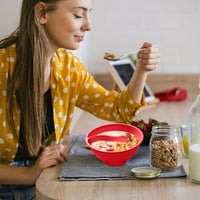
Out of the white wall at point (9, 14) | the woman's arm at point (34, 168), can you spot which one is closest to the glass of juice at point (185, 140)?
the woman's arm at point (34, 168)

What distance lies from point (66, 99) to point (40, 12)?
0.33 m

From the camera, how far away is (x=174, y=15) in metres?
2.91

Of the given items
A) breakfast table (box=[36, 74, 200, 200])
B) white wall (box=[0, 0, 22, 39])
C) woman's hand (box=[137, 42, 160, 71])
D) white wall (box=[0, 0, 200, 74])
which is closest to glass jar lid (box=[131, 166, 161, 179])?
breakfast table (box=[36, 74, 200, 200])

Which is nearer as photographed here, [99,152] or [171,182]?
[171,182]

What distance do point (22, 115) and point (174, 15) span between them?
1.46 meters

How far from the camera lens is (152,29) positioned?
9.60 ft

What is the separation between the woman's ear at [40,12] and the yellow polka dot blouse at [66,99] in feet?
0.45

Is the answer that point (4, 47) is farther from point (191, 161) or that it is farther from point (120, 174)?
point (191, 161)

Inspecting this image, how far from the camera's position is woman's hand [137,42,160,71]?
66.3 inches

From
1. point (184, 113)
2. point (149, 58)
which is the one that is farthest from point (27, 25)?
point (184, 113)

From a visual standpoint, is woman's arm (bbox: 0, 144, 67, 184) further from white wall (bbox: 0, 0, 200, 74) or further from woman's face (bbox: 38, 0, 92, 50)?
white wall (bbox: 0, 0, 200, 74)

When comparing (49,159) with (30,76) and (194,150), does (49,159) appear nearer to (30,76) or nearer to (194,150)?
(30,76)

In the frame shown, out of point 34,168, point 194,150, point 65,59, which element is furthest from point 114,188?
point 65,59

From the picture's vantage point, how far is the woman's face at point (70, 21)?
5.44ft
